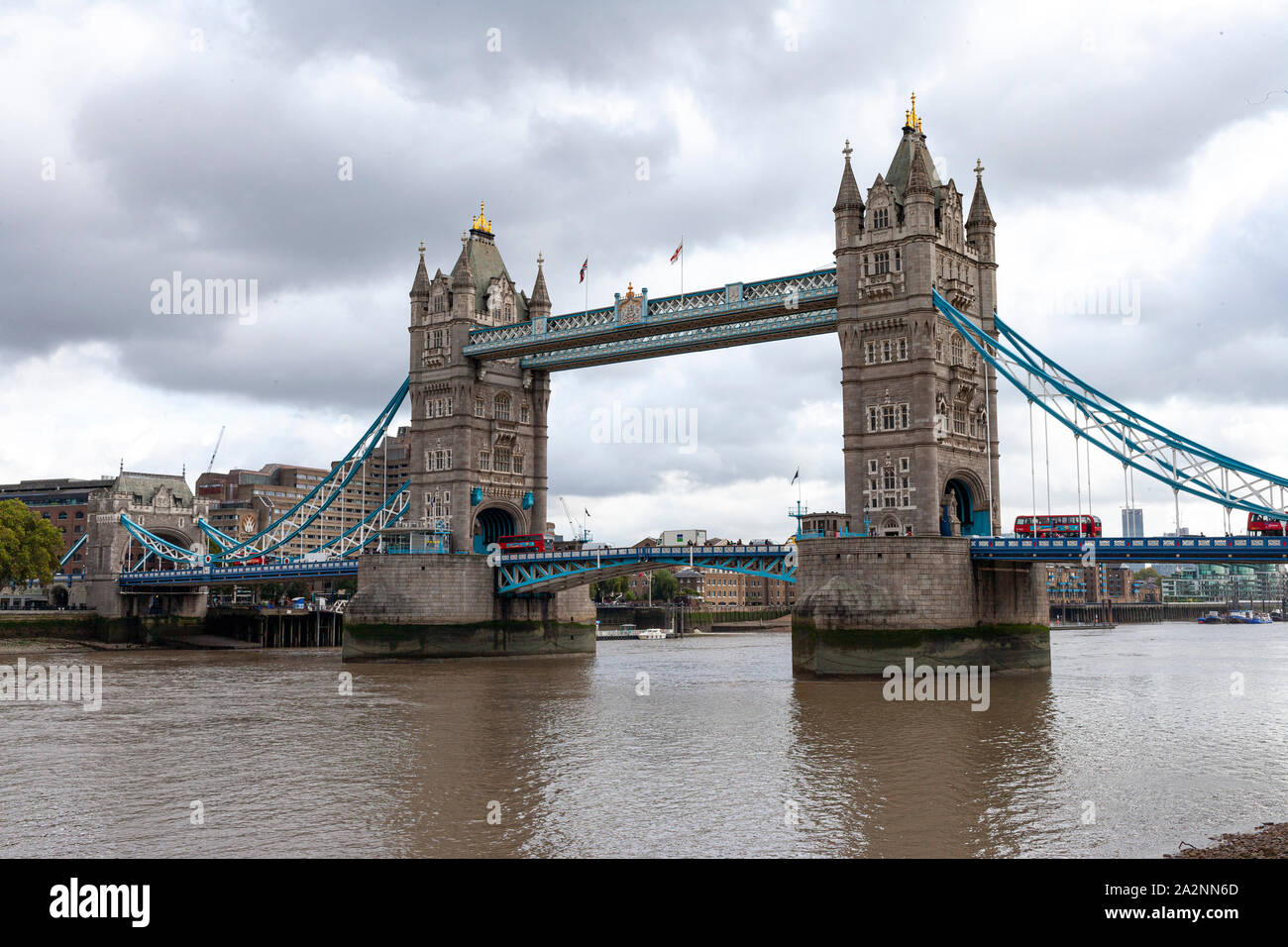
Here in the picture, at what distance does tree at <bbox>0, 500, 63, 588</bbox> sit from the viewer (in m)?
79.8

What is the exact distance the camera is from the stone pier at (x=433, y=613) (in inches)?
2554

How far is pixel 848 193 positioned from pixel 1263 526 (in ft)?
77.9

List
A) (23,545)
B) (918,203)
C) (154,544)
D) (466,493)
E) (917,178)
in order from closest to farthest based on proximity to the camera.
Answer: (918,203) < (917,178) < (466,493) < (23,545) < (154,544)

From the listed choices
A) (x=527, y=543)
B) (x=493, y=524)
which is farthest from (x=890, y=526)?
(x=493, y=524)

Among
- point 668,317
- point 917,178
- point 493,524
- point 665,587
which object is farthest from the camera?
point 665,587

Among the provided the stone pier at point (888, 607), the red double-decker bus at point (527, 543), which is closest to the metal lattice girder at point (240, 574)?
the red double-decker bus at point (527, 543)

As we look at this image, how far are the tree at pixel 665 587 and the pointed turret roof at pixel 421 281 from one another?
94.0 metres

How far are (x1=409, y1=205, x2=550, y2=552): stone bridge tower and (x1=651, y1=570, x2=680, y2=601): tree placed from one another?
89457mm

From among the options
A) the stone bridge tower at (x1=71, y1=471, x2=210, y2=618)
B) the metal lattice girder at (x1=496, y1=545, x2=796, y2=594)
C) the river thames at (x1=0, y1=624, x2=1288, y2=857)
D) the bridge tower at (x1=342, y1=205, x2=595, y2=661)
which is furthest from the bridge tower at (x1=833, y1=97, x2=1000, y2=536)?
the stone bridge tower at (x1=71, y1=471, x2=210, y2=618)

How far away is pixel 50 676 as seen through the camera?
187ft

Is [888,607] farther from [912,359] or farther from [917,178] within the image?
[917,178]

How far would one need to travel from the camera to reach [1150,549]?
45938mm

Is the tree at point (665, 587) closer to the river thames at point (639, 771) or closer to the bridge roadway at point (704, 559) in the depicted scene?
the bridge roadway at point (704, 559)

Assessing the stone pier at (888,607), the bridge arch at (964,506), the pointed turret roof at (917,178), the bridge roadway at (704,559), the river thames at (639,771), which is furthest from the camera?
the bridge arch at (964,506)
